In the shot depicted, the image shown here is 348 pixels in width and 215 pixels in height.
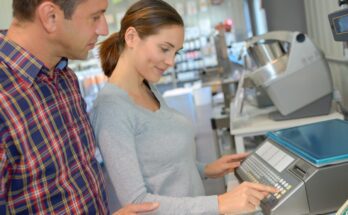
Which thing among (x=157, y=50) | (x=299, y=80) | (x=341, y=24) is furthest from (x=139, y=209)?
(x=299, y=80)

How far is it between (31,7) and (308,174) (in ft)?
2.73

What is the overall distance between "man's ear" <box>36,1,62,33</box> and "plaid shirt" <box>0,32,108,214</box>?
0.30 feet

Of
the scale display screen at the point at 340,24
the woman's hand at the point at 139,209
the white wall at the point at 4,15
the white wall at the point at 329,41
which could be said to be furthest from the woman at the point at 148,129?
the white wall at the point at 4,15

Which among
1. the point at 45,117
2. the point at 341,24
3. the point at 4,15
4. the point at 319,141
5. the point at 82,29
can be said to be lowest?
the point at 319,141

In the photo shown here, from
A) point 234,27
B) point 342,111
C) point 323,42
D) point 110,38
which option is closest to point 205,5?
point 234,27

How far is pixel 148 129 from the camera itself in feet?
4.30

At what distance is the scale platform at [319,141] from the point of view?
1061 millimetres

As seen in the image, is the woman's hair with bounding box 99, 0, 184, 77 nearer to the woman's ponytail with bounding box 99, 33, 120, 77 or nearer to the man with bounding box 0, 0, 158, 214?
the woman's ponytail with bounding box 99, 33, 120, 77

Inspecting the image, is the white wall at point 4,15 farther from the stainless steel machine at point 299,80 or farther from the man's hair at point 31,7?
the man's hair at point 31,7

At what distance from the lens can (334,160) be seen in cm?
105

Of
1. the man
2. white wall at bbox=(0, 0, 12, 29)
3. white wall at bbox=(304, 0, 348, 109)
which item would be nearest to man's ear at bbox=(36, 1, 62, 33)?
the man

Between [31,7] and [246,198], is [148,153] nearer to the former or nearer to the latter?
[246,198]

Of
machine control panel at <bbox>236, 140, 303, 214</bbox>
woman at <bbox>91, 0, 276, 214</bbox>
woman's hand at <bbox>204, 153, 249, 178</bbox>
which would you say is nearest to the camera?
machine control panel at <bbox>236, 140, 303, 214</bbox>

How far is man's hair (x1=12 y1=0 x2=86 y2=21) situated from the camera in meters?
1.06
